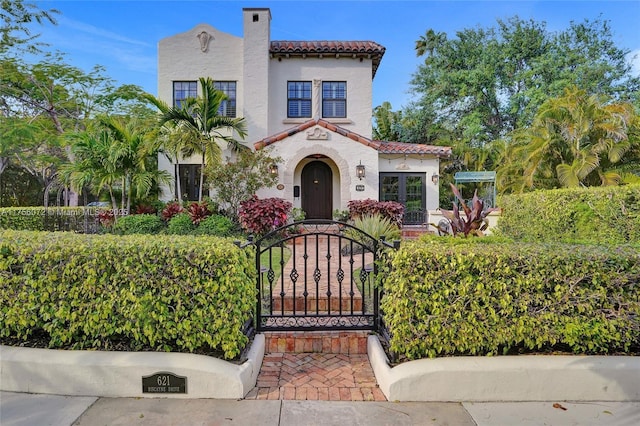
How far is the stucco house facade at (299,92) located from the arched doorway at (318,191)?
0.04 m

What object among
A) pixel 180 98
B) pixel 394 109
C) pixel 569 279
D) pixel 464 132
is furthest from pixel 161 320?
pixel 394 109

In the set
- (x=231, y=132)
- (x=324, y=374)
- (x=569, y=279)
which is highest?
(x=231, y=132)

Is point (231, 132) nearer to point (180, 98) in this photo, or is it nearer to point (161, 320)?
point (180, 98)

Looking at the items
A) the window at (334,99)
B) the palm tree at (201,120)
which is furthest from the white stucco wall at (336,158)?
the window at (334,99)

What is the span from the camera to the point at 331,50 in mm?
15484

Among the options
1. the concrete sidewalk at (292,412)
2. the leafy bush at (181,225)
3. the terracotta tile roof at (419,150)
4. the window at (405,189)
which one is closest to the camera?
the concrete sidewalk at (292,412)

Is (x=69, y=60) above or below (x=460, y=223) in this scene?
above

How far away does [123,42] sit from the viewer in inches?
516

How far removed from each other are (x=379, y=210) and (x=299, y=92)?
279 inches

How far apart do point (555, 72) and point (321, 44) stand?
571 inches

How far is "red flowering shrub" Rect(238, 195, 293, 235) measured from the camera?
36.8 feet

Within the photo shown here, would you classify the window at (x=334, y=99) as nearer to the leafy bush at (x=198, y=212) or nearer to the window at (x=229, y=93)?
the window at (x=229, y=93)

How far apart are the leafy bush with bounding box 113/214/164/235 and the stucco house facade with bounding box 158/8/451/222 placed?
4043 mm

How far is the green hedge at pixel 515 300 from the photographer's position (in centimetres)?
314
